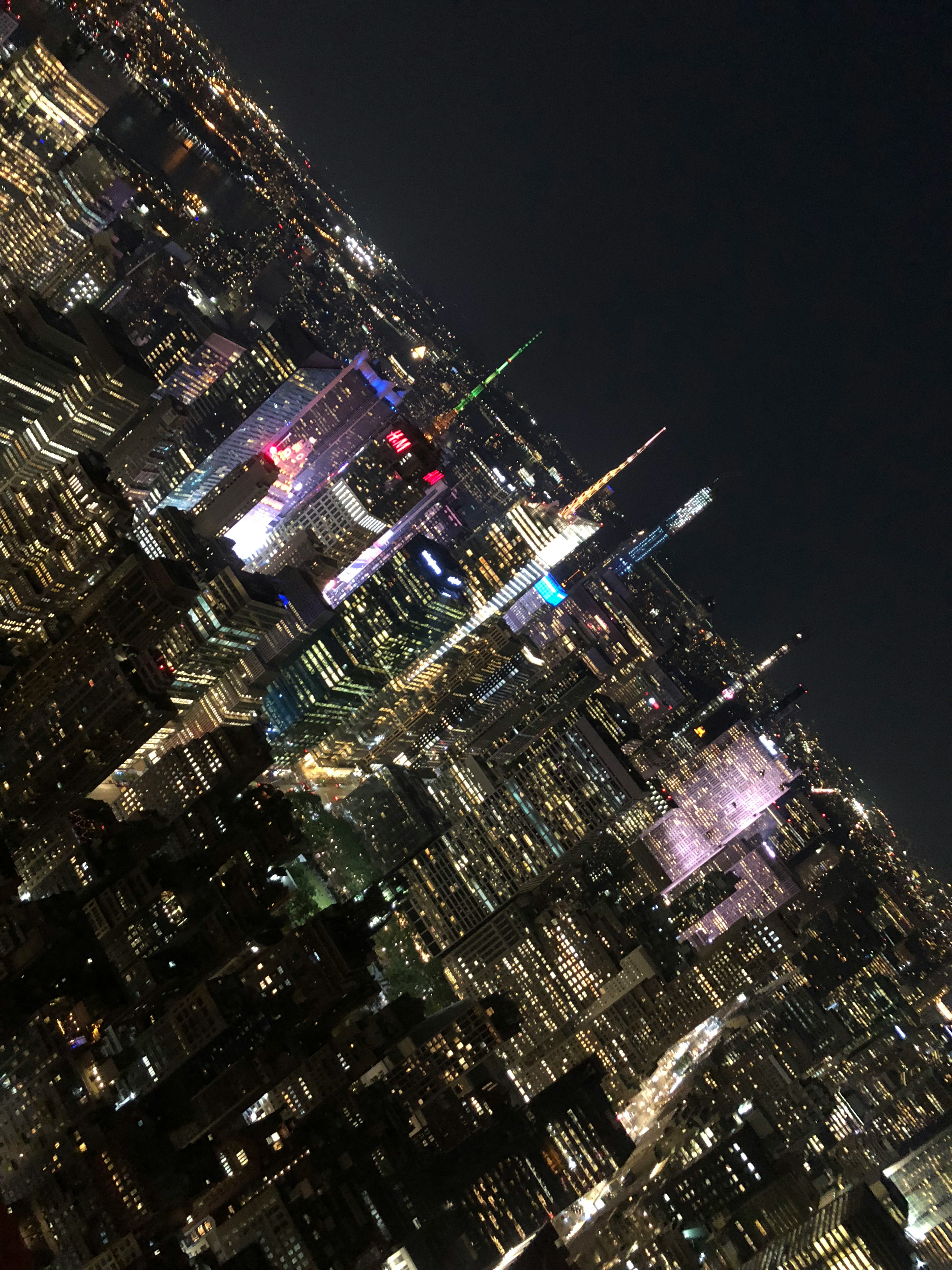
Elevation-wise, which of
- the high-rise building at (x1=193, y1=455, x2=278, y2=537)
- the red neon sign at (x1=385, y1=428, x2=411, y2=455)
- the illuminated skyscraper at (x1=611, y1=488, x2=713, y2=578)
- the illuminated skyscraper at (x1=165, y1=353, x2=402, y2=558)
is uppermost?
the illuminated skyscraper at (x1=611, y1=488, x2=713, y2=578)

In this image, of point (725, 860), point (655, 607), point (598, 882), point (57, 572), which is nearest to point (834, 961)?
point (725, 860)

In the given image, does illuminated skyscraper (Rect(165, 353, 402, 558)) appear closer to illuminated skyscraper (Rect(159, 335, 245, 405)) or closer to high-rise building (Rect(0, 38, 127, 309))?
illuminated skyscraper (Rect(159, 335, 245, 405))

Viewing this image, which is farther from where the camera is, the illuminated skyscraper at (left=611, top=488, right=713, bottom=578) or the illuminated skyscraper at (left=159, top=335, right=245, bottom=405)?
the illuminated skyscraper at (left=611, top=488, right=713, bottom=578)

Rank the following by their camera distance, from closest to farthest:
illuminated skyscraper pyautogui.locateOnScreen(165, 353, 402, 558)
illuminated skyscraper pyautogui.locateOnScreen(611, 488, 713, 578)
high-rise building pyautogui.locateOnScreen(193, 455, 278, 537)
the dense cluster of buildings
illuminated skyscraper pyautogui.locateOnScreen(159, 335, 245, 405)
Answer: the dense cluster of buildings → illuminated skyscraper pyautogui.locateOnScreen(159, 335, 245, 405) → illuminated skyscraper pyautogui.locateOnScreen(165, 353, 402, 558) → high-rise building pyautogui.locateOnScreen(193, 455, 278, 537) → illuminated skyscraper pyautogui.locateOnScreen(611, 488, 713, 578)

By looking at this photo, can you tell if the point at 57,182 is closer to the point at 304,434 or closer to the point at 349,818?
the point at 304,434

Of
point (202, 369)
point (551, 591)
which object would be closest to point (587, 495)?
point (551, 591)

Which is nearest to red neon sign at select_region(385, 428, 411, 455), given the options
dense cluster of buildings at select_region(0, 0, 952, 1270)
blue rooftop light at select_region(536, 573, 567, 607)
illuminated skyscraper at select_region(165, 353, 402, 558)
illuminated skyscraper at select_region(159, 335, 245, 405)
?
dense cluster of buildings at select_region(0, 0, 952, 1270)
